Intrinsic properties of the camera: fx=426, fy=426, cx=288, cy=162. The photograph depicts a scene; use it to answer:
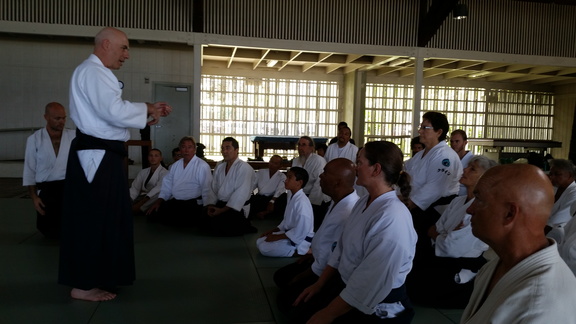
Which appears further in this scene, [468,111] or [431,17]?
[468,111]

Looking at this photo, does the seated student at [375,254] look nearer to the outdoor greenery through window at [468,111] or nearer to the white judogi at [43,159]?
the white judogi at [43,159]

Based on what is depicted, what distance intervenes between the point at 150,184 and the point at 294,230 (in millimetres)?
3568

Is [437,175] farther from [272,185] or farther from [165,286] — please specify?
[272,185]

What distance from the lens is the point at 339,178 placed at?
124 inches

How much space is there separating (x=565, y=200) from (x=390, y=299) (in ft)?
10.3

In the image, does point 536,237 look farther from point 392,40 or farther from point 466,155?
point 392,40

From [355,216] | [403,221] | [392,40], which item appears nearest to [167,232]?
[355,216]

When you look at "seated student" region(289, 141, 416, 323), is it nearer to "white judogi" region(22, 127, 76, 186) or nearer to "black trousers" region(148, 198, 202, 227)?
"white judogi" region(22, 127, 76, 186)

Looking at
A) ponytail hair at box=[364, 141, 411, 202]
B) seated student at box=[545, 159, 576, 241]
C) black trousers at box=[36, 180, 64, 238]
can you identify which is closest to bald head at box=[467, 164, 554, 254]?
ponytail hair at box=[364, 141, 411, 202]

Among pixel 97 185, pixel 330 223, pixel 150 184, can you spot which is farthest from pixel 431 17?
pixel 97 185

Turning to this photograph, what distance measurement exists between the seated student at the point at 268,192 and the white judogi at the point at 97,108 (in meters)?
3.88

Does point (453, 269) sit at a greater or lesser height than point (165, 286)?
greater

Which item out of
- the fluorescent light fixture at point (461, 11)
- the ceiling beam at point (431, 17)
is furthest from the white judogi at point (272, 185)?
the ceiling beam at point (431, 17)

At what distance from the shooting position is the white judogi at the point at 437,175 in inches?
178
